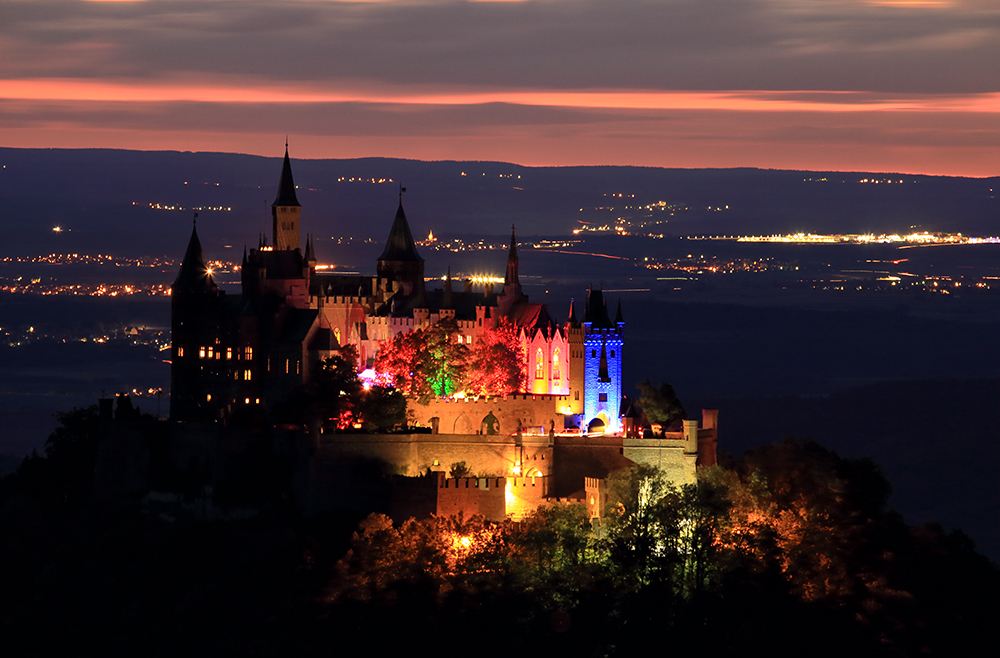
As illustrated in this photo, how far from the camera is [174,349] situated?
91500 mm

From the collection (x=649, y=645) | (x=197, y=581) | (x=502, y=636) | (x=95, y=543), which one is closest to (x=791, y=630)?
(x=649, y=645)

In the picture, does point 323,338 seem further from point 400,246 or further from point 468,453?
point 468,453

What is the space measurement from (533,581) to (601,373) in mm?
16379

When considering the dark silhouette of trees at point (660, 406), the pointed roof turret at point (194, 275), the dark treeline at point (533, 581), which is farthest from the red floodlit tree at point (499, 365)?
the pointed roof turret at point (194, 275)

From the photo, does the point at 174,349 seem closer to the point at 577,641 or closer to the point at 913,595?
the point at 577,641

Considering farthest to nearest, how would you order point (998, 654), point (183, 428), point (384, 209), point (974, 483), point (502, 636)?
point (974, 483), point (384, 209), point (183, 428), point (998, 654), point (502, 636)

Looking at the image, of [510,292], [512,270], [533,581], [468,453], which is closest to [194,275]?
[510,292]

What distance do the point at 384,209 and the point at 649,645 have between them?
91961mm

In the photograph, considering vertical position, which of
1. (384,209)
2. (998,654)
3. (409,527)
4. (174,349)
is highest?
(384,209)

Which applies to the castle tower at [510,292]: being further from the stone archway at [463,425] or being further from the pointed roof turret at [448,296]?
the stone archway at [463,425]

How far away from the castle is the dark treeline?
2929 mm

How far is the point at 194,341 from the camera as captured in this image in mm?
90562

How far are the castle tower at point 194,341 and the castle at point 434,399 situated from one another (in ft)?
0.17

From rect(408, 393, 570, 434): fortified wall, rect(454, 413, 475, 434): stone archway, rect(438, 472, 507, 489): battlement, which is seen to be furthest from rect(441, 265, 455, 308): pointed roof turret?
rect(438, 472, 507, 489): battlement
